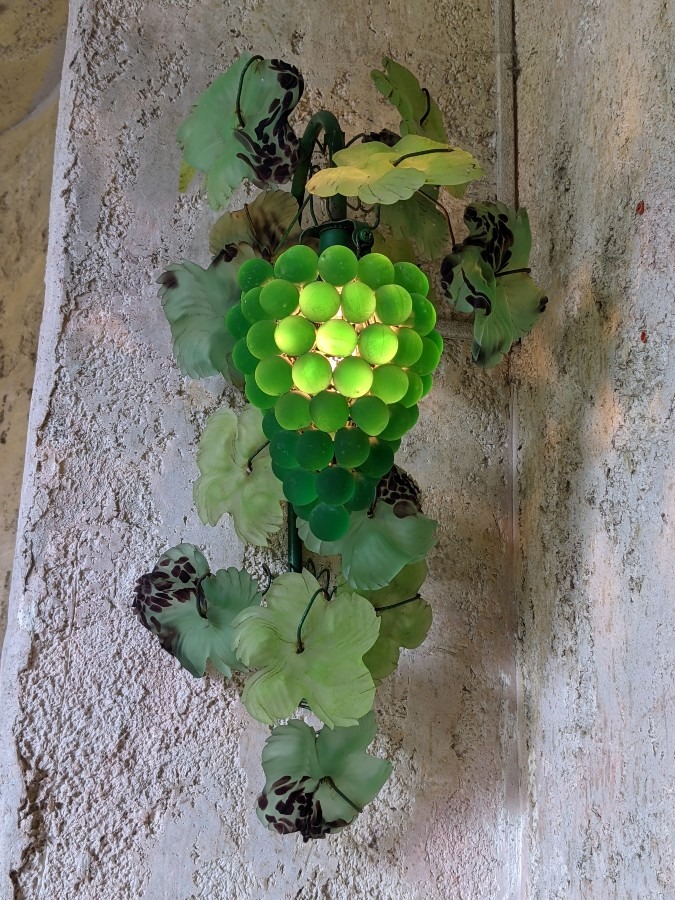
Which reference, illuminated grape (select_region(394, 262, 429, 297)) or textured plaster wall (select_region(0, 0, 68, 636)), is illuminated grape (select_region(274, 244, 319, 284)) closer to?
illuminated grape (select_region(394, 262, 429, 297))

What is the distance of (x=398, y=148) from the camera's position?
0.71 m

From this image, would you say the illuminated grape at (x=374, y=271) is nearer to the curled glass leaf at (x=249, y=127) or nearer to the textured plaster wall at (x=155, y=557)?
the curled glass leaf at (x=249, y=127)

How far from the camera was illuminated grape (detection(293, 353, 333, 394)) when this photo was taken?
63 centimetres

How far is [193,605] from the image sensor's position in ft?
2.72

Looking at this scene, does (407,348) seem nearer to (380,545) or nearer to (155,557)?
(380,545)

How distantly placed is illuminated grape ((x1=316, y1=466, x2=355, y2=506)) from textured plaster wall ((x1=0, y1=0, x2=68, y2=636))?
665 millimetres

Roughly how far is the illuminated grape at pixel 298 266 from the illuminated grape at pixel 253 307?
34 millimetres

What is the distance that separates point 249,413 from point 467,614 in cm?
42

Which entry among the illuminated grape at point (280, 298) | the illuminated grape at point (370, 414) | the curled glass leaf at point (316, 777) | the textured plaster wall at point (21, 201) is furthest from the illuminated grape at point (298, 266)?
the textured plaster wall at point (21, 201)

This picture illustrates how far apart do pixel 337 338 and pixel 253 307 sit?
0.10 m

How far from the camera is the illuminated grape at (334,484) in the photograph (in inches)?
26.7

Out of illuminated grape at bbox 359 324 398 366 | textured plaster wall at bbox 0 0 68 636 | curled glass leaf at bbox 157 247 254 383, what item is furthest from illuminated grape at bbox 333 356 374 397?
textured plaster wall at bbox 0 0 68 636

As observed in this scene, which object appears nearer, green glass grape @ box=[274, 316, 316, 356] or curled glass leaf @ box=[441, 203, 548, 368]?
green glass grape @ box=[274, 316, 316, 356]

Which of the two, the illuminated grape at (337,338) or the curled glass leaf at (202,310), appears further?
the curled glass leaf at (202,310)
